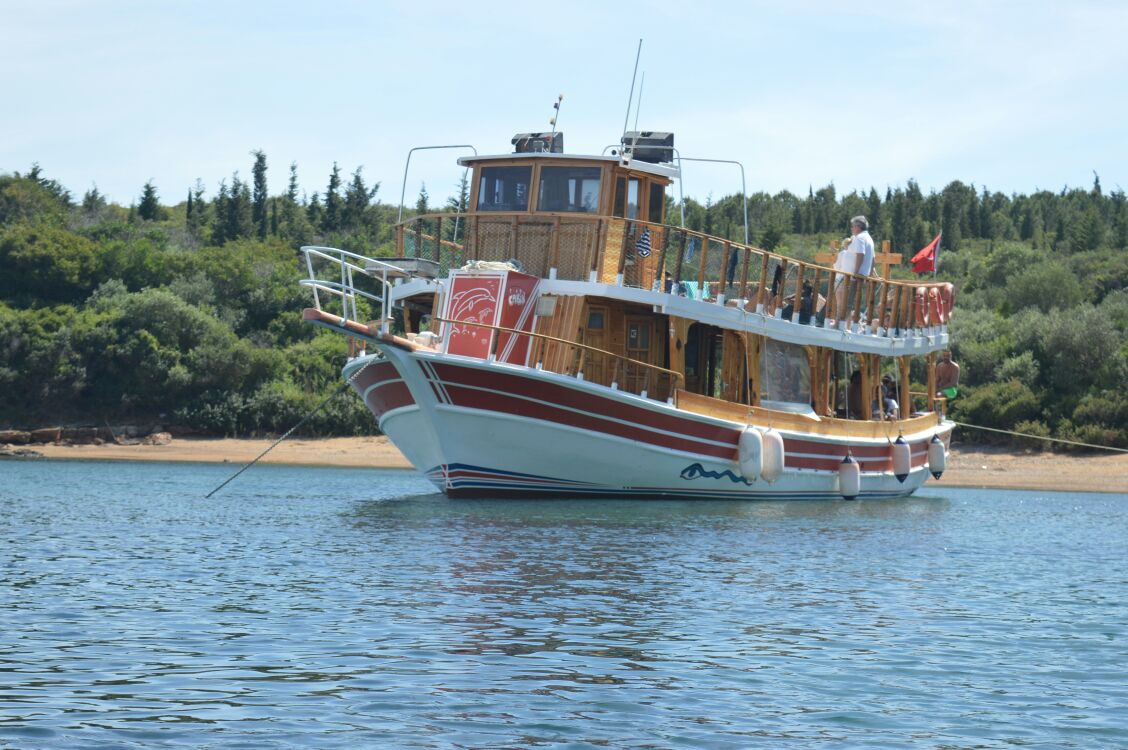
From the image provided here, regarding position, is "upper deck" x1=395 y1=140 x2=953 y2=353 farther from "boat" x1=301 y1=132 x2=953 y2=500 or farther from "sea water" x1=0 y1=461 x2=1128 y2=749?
"sea water" x1=0 y1=461 x2=1128 y2=749

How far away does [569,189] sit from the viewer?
27969 mm

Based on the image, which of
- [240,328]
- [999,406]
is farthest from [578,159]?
[240,328]

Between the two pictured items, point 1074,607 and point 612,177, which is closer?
point 1074,607

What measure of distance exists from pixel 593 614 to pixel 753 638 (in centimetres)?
171

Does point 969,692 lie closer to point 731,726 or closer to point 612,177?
point 731,726

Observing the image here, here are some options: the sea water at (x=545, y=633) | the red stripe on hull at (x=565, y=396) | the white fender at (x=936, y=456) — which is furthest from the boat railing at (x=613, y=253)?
the white fender at (x=936, y=456)

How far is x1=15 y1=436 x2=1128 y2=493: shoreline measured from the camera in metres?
41.6

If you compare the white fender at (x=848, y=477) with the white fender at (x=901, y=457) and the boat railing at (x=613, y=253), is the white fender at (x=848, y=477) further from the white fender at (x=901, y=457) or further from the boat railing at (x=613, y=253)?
the boat railing at (x=613, y=253)

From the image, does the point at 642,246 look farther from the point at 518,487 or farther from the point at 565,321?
the point at 518,487

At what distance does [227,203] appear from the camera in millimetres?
→ 81125

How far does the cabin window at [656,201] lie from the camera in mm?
29250

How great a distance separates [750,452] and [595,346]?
12.1 ft

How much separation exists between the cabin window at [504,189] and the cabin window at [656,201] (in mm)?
2688

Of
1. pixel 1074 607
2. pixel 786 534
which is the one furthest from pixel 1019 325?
pixel 1074 607
